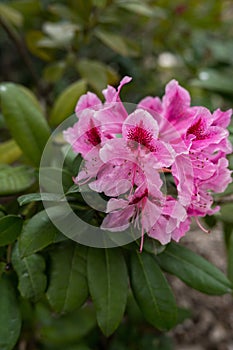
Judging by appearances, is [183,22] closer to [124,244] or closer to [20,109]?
[20,109]

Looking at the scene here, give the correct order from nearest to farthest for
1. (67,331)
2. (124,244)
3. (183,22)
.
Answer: (124,244)
(67,331)
(183,22)

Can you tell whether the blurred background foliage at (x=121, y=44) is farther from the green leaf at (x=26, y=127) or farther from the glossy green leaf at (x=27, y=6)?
the green leaf at (x=26, y=127)

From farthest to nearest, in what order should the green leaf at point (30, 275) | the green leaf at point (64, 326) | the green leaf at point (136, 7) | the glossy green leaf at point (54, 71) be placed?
the glossy green leaf at point (54, 71), the green leaf at point (136, 7), the green leaf at point (64, 326), the green leaf at point (30, 275)

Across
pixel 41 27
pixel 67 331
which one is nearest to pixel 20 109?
pixel 67 331

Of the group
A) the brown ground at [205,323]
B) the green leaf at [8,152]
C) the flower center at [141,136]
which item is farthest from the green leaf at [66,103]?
the brown ground at [205,323]

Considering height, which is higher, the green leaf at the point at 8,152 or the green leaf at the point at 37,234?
the green leaf at the point at 37,234

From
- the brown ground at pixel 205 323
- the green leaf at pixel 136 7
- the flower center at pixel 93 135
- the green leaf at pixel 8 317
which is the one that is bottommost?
the brown ground at pixel 205 323

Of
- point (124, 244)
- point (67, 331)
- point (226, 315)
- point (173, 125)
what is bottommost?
point (226, 315)
